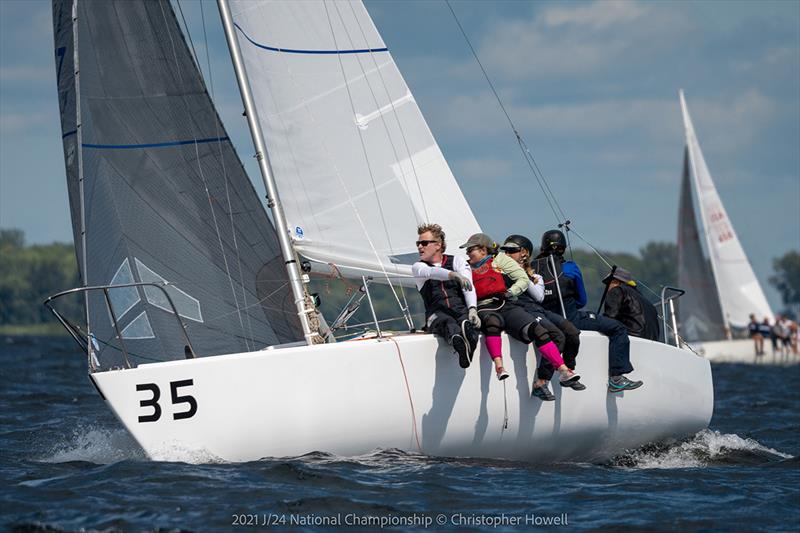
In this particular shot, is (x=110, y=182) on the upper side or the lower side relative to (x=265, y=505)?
upper

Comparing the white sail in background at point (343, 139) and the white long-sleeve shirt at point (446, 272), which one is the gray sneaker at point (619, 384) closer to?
the white long-sleeve shirt at point (446, 272)

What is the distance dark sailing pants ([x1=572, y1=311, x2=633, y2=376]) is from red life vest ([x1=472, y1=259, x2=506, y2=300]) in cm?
87

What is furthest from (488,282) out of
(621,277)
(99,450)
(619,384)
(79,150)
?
(79,150)

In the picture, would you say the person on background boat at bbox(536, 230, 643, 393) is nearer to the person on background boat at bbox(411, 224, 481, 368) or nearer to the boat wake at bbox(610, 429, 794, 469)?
the boat wake at bbox(610, 429, 794, 469)

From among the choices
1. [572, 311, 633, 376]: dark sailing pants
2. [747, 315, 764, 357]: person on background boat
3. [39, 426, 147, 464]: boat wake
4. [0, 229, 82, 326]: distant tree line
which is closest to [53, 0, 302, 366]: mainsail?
[39, 426, 147, 464]: boat wake

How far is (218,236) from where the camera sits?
8672 mm

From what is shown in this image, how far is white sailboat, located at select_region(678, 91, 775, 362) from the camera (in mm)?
36719

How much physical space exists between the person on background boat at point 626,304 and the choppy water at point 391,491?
0.90m

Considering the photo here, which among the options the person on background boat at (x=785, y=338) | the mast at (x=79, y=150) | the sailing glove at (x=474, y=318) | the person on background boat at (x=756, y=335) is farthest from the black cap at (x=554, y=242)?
the person on background boat at (x=785, y=338)

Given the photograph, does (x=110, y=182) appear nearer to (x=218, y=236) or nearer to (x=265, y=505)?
(x=218, y=236)

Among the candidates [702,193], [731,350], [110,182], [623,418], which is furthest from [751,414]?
[702,193]

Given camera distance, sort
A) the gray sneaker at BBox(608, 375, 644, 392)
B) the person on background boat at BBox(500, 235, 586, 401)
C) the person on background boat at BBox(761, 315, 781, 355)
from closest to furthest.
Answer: the person on background boat at BBox(500, 235, 586, 401) < the gray sneaker at BBox(608, 375, 644, 392) < the person on background boat at BBox(761, 315, 781, 355)

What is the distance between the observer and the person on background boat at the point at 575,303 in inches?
322

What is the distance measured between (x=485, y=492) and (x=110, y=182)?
3.59 meters
